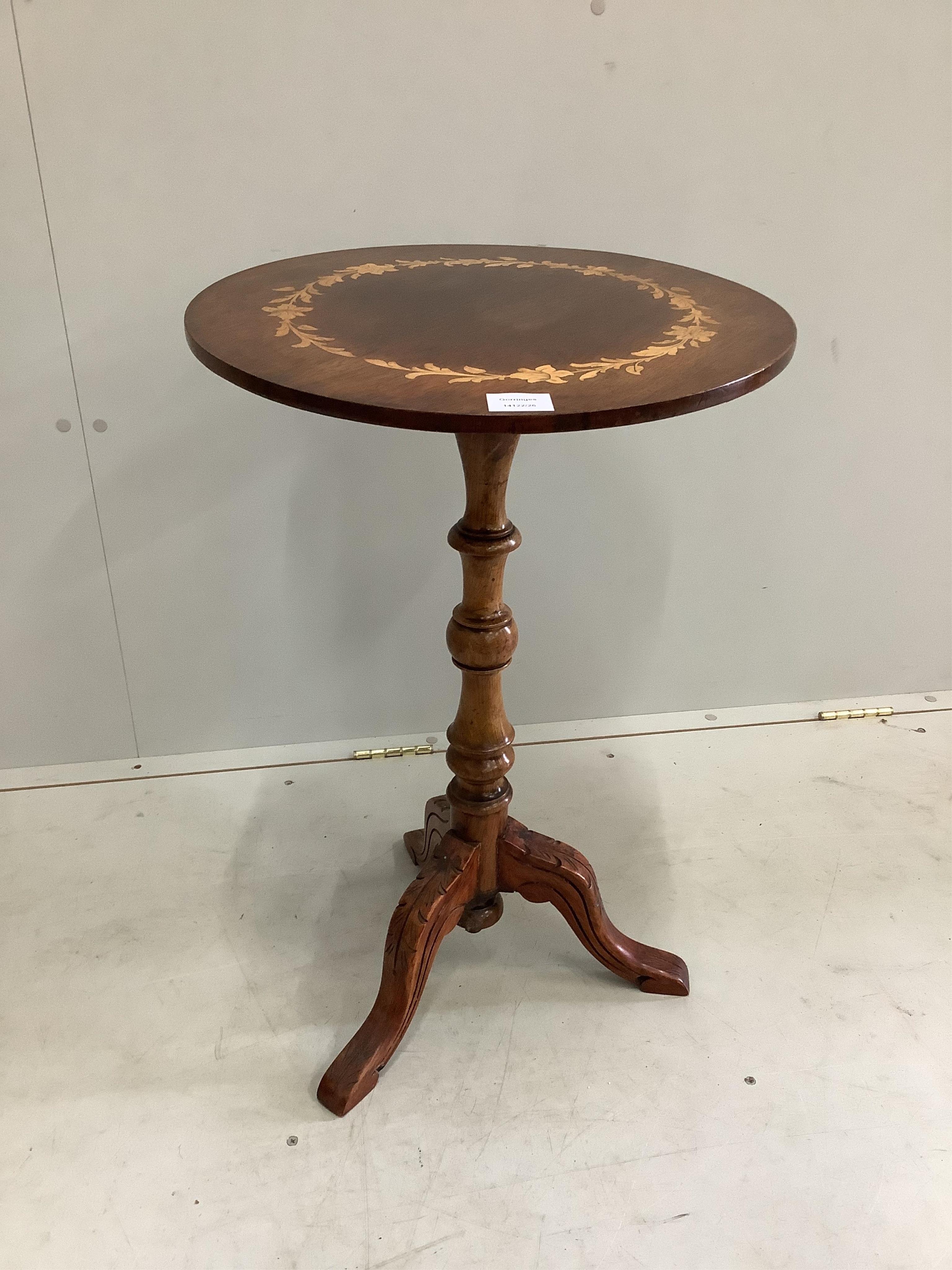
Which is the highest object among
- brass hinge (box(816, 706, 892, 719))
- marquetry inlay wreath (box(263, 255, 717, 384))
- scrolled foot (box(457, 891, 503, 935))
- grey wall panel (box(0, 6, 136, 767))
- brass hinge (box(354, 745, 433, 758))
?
marquetry inlay wreath (box(263, 255, 717, 384))

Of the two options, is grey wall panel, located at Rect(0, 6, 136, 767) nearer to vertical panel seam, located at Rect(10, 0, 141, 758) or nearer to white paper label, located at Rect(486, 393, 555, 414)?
vertical panel seam, located at Rect(10, 0, 141, 758)

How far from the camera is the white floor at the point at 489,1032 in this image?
1.32m

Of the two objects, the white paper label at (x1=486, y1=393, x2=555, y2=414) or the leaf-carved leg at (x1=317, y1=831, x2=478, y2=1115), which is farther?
the leaf-carved leg at (x1=317, y1=831, x2=478, y2=1115)

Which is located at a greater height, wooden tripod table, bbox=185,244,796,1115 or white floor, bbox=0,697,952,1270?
wooden tripod table, bbox=185,244,796,1115

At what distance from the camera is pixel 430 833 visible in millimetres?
1734

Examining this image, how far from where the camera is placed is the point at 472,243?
6.11 ft

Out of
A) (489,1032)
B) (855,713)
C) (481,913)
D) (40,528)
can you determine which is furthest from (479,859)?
(855,713)

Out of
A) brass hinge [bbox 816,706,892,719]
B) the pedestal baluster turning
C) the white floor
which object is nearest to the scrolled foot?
the pedestal baluster turning

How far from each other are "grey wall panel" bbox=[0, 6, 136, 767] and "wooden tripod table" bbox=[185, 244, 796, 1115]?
51 cm

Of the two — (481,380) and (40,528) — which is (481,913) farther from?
(40,528)

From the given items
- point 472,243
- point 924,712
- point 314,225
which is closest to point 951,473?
point 924,712

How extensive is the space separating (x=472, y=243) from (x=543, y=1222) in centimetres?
154

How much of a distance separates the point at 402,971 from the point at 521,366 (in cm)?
87

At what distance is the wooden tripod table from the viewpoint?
1047 millimetres
